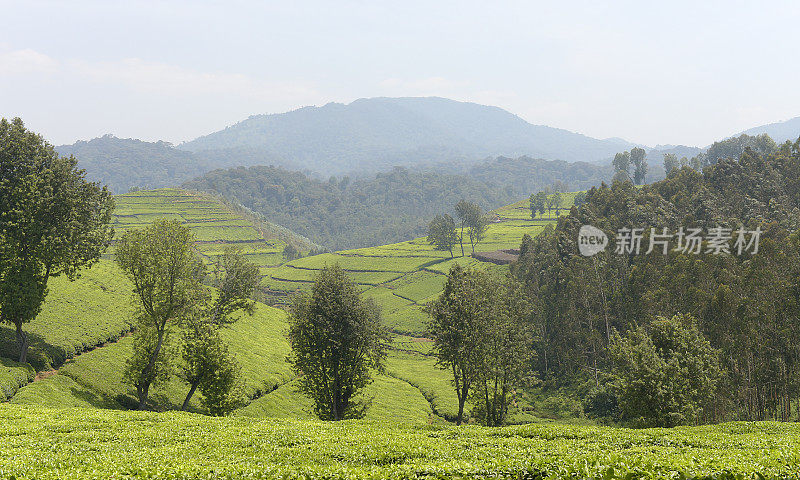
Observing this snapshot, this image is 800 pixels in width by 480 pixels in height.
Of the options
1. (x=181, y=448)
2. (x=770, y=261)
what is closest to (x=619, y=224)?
(x=770, y=261)

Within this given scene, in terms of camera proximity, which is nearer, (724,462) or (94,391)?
(724,462)

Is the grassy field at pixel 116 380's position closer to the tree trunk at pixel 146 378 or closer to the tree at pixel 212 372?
the tree trunk at pixel 146 378

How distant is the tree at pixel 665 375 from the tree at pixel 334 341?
2486 cm

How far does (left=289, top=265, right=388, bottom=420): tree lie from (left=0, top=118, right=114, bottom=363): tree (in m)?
27.1

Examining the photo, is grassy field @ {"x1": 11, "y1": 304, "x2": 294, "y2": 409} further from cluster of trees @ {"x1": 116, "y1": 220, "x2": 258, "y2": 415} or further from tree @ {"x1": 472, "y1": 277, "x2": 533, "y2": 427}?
tree @ {"x1": 472, "y1": 277, "x2": 533, "y2": 427}

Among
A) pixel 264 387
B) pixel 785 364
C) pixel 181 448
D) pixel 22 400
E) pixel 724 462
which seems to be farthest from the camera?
pixel 264 387

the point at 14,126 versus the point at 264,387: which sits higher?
the point at 14,126

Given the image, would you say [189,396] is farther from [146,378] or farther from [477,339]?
[477,339]

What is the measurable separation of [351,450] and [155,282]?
34632 millimetres

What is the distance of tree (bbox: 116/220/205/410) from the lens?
4712cm

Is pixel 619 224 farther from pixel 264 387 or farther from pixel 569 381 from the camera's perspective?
pixel 264 387

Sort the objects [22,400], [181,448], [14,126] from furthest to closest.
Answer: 1. [14,126]
2. [22,400]
3. [181,448]

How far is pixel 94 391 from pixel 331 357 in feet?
86.5

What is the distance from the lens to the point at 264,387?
212ft
